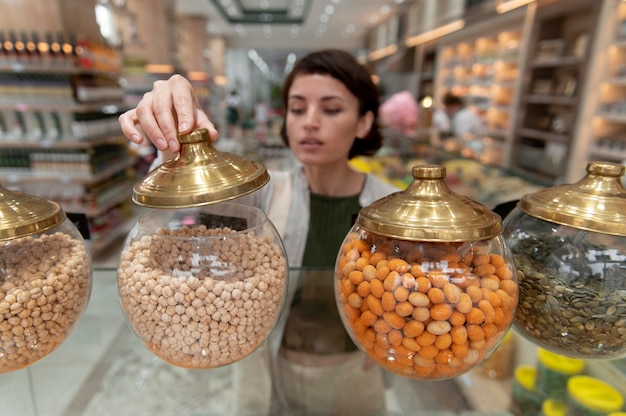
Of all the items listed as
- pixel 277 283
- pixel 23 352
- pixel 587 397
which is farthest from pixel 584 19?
pixel 23 352

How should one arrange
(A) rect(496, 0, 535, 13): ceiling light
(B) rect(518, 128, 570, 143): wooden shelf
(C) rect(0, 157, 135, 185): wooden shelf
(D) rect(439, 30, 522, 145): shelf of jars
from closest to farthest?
(C) rect(0, 157, 135, 185): wooden shelf → (B) rect(518, 128, 570, 143): wooden shelf → (A) rect(496, 0, 535, 13): ceiling light → (D) rect(439, 30, 522, 145): shelf of jars

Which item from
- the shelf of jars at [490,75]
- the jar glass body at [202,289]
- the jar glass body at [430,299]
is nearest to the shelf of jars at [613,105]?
the shelf of jars at [490,75]

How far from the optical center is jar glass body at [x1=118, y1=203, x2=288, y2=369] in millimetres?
535

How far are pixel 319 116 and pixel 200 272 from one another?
27.9 inches

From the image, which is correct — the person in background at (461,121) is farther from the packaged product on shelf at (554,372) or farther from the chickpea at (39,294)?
the chickpea at (39,294)

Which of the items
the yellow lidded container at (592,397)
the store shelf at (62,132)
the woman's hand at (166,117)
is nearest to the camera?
the woman's hand at (166,117)

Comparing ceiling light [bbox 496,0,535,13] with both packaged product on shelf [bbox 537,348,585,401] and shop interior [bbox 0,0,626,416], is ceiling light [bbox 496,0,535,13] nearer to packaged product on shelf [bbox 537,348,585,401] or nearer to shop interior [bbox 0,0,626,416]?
shop interior [bbox 0,0,626,416]

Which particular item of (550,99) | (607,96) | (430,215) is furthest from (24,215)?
→ (550,99)

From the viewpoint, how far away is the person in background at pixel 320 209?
3.51 feet

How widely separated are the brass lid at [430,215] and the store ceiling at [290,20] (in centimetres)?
910

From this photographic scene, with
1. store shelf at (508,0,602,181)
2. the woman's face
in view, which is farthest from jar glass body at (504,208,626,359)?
store shelf at (508,0,602,181)

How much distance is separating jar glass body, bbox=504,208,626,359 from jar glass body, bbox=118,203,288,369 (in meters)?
0.38

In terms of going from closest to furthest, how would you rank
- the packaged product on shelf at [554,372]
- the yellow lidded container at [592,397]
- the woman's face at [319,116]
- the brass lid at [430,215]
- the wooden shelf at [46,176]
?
the brass lid at [430,215]
the yellow lidded container at [592,397]
the packaged product on shelf at [554,372]
the woman's face at [319,116]
the wooden shelf at [46,176]

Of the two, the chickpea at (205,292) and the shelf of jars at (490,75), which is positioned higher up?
the shelf of jars at (490,75)
